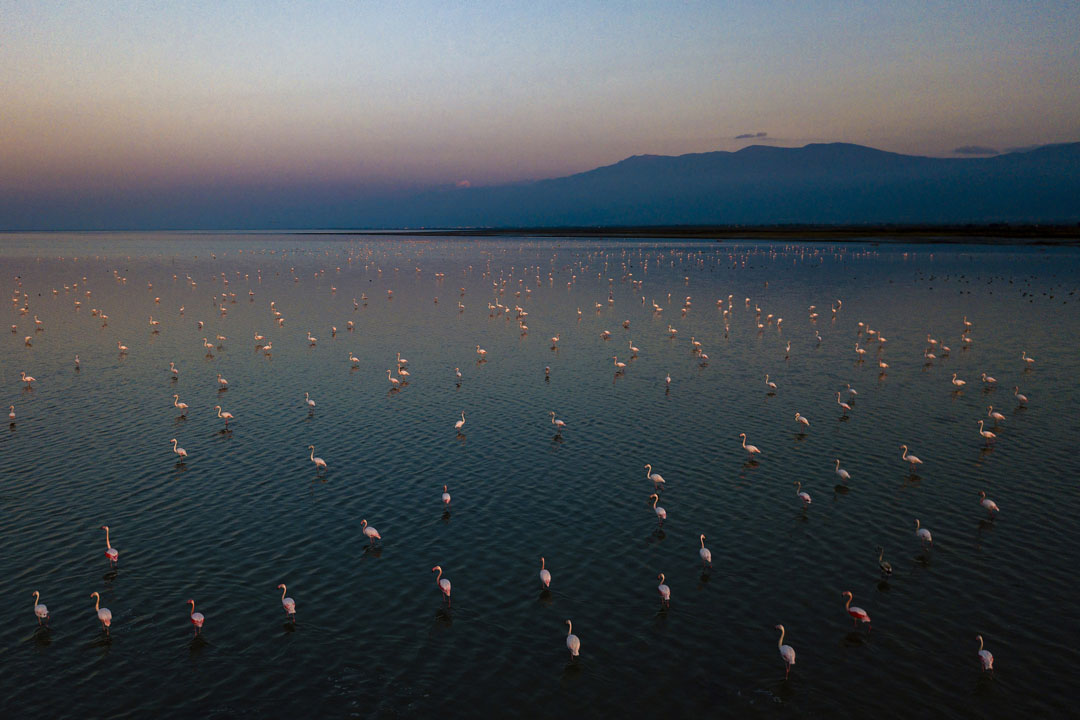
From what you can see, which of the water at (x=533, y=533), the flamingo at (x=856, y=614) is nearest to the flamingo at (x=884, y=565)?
the water at (x=533, y=533)

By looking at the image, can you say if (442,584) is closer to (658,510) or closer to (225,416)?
(658,510)

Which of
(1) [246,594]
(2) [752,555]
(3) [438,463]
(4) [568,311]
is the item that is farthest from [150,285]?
(2) [752,555]

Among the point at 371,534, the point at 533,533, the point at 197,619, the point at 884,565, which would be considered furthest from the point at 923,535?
the point at 197,619

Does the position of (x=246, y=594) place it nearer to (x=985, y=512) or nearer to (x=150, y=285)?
(x=985, y=512)

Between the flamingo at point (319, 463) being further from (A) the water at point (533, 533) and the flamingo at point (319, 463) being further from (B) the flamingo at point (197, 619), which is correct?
(B) the flamingo at point (197, 619)

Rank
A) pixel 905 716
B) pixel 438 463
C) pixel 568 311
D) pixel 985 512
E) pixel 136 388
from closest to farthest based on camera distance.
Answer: pixel 905 716
pixel 985 512
pixel 438 463
pixel 136 388
pixel 568 311

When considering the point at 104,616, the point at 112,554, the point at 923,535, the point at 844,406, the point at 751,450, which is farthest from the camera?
the point at 844,406

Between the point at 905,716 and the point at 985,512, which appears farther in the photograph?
the point at 985,512

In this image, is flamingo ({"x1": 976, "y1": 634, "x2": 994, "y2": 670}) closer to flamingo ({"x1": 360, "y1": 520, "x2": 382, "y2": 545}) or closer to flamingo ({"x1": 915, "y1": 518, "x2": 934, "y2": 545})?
flamingo ({"x1": 915, "y1": 518, "x2": 934, "y2": 545})
